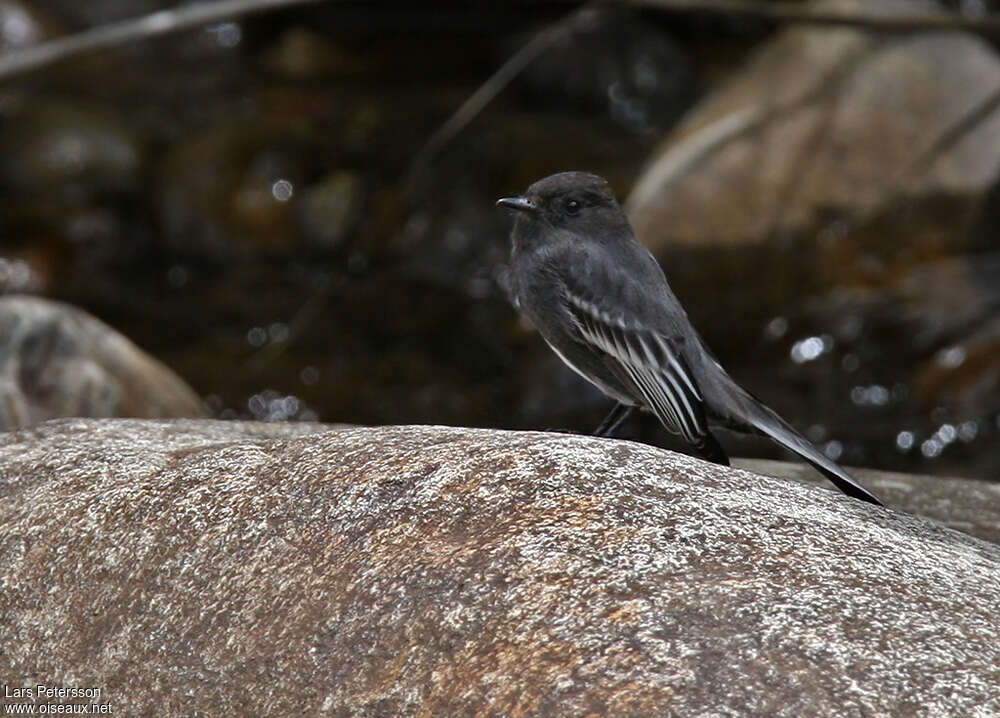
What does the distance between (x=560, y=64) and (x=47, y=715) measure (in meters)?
11.7

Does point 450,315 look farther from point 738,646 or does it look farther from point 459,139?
point 738,646

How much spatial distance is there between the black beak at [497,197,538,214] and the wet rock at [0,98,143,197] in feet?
28.2

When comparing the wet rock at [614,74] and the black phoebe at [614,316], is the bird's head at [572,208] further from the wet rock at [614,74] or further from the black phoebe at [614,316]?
the wet rock at [614,74]

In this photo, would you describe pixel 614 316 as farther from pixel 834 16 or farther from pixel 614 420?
pixel 834 16

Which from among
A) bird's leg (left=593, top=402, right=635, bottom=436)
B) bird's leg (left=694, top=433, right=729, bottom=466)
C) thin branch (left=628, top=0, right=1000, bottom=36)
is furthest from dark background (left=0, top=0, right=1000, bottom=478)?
bird's leg (left=694, top=433, right=729, bottom=466)

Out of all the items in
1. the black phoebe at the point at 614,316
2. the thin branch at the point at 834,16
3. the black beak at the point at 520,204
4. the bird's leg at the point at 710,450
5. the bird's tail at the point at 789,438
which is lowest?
the bird's leg at the point at 710,450

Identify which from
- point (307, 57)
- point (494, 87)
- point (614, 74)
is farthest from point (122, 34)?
point (307, 57)

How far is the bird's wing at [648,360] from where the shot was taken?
4.50 m

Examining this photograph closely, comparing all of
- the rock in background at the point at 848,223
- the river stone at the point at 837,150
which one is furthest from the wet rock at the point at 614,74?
the rock in background at the point at 848,223

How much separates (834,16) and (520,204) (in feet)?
16.0

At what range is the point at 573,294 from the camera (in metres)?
4.79

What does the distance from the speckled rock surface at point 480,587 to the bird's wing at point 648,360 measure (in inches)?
34.9

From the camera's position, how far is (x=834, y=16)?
353 inches

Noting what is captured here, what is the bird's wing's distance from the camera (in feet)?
14.8
